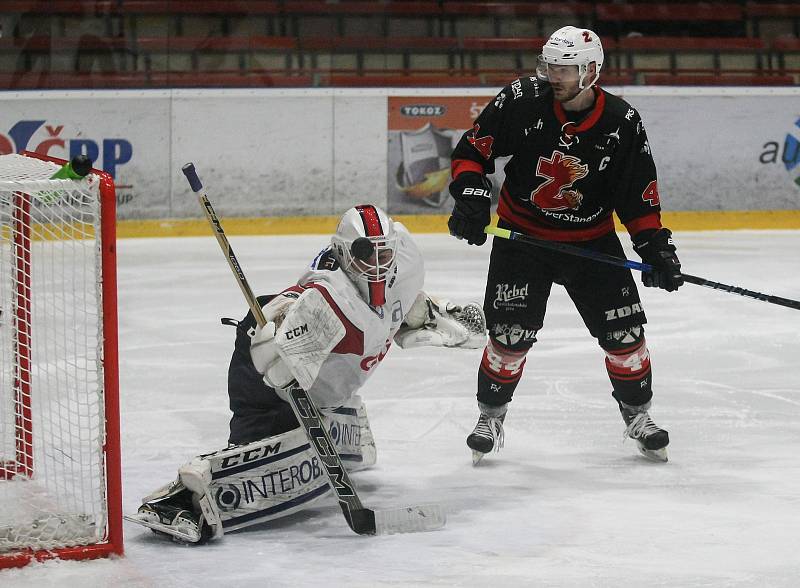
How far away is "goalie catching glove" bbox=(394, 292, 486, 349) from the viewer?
3.07 metres

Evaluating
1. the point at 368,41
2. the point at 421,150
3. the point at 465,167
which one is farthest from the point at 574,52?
the point at 368,41

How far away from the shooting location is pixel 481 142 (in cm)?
326

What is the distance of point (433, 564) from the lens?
2.48 metres

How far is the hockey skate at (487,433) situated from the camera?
10.7 ft

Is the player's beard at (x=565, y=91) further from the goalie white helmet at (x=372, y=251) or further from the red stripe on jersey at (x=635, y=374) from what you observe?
the red stripe on jersey at (x=635, y=374)

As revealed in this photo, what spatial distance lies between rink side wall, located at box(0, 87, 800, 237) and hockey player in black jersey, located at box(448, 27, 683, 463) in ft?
14.9

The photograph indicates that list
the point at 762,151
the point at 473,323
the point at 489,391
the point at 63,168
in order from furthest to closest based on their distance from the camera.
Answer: the point at 762,151 < the point at 489,391 < the point at 473,323 < the point at 63,168

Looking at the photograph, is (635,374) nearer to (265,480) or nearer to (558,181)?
(558,181)

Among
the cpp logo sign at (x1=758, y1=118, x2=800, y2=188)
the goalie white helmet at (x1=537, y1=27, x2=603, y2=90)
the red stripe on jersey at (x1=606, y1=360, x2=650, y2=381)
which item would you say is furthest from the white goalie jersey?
the cpp logo sign at (x1=758, y1=118, x2=800, y2=188)

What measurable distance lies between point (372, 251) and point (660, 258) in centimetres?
87

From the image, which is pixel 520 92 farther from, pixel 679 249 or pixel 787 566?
pixel 679 249

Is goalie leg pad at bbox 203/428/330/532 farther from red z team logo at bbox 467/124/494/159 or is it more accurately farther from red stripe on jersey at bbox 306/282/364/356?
red z team logo at bbox 467/124/494/159

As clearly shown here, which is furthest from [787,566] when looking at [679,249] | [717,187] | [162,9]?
[162,9]

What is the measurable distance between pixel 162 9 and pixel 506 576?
6.92m
